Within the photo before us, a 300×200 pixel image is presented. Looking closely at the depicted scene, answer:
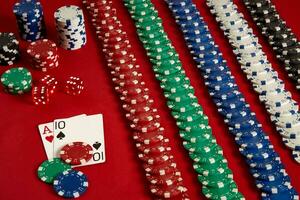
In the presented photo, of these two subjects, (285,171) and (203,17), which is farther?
(203,17)

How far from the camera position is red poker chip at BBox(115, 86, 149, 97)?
2.81 metres

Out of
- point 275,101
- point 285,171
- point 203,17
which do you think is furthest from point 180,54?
point 285,171

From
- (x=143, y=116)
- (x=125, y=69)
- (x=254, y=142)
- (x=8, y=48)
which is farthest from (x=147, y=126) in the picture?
(x=8, y=48)

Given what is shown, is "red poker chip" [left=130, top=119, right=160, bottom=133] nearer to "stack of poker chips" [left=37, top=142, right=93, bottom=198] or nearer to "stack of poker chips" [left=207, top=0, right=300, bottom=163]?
"stack of poker chips" [left=37, top=142, right=93, bottom=198]

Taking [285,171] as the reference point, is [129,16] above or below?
above

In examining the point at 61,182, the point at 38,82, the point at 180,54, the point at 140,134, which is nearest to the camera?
the point at 61,182

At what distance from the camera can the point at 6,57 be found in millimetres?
2979

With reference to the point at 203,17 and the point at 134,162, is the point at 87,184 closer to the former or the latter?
the point at 134,162

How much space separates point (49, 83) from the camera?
2.84m

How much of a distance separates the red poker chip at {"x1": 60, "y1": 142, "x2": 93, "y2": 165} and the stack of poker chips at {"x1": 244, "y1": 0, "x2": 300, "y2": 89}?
1.11 m

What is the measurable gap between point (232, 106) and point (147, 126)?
428mm

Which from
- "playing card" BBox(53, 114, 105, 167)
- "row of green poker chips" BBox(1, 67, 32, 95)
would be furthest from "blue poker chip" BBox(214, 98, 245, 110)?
"row of green poker chips" BBox(1, 67, 32, 95)

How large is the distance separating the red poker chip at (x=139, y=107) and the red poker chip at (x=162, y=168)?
0.31 m

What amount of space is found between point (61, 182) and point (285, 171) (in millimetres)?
990
